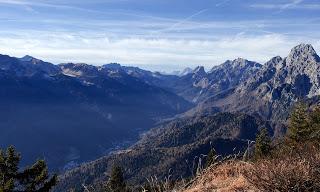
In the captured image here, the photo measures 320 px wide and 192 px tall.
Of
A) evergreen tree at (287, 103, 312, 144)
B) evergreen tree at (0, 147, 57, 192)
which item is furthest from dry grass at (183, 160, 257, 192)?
evergreen tree at (287, 103, 312, 144)

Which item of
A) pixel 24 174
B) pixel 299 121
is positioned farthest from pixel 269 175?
pixel 299 121

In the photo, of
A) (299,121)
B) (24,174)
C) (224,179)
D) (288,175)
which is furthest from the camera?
(299,121)

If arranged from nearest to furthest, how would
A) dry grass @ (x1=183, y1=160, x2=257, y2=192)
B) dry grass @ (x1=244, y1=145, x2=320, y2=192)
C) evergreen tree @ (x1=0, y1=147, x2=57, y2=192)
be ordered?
1. dry grass @ (x1=244, y1=145, x2=320, y2=192)
2. dry grass @ (x1=183, y1=160, x2=257, y2=192)
3. evergreen tree @ (x1=0, y1=147, x2=57, y2=192)

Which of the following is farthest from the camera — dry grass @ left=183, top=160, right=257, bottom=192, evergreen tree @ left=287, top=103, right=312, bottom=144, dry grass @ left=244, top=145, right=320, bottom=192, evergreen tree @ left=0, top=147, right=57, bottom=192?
evergreen tree @ left=287, top=103, right=312, bottom=144

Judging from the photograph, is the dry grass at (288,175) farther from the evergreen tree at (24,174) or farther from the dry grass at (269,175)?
the evergreen tree at (24,174)

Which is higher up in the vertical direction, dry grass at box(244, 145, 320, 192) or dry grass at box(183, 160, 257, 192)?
dry grass at box(244, 145, 320, 192)

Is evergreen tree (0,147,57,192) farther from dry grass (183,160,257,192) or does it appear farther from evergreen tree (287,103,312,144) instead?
evergreen tree (287,103,312,144)

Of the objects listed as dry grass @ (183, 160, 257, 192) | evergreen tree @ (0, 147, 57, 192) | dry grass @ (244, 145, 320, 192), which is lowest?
evergreen tree @ (0, 147, 57, 192)

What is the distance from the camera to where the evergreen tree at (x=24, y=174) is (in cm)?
4119

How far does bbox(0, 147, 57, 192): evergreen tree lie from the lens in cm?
4119

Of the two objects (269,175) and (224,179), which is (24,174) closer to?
(224,179)

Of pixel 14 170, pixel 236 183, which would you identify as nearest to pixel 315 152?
pixel 236 183

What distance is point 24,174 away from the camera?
1729 inches

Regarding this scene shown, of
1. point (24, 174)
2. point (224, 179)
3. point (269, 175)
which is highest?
point (269, 175)
